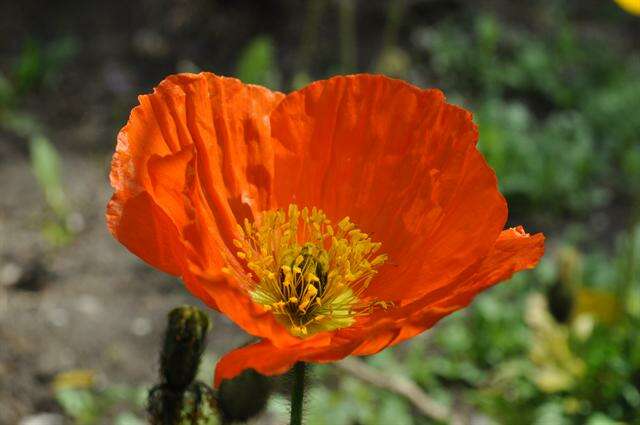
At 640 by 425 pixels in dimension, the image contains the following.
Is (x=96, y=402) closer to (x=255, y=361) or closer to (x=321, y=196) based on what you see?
(x=321, y=196)

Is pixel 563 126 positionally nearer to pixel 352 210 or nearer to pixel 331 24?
pixel 331 24

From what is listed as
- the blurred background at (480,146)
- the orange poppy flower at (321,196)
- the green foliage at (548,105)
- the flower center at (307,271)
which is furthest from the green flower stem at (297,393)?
the green foliage at (548,105)

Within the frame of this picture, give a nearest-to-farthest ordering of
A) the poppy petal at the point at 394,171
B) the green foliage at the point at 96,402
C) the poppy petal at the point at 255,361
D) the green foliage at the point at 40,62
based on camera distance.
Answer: the poppy petal at the point at 255,361
the poppy petal at the point at 394,171
the green foliage at the point at 96,402
the green foliage at the point at 40,62

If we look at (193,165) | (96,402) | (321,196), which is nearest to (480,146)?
(96,402)

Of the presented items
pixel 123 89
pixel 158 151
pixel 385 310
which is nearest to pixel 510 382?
pixel 385 310

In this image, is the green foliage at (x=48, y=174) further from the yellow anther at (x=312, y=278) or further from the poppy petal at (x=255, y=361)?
the poppy petal at (x=255, y=361)

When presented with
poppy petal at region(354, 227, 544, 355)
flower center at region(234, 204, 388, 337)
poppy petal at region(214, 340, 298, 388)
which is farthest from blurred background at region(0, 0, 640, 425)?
poppy petal at region(214, 340, 298, 388)
